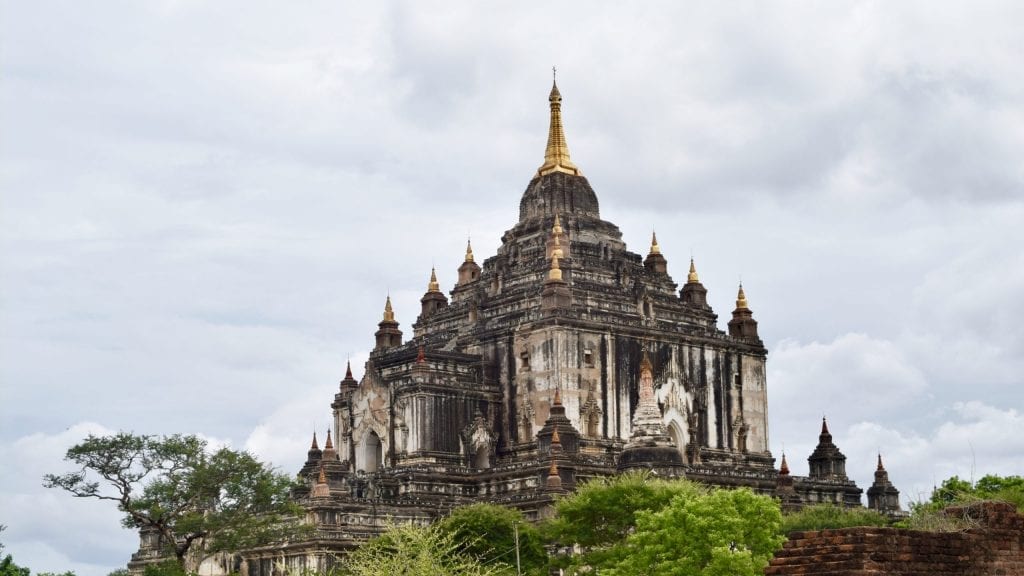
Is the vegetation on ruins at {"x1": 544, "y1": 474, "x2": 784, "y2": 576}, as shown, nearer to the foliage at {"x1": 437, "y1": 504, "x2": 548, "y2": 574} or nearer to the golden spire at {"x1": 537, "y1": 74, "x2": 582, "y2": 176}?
the foliage at {"x1": 437, "y1": 504, "x2": 548, "y2": 574}

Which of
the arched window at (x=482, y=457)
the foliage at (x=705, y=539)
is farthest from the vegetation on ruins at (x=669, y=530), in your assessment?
the arched window at (x=482, y=457)

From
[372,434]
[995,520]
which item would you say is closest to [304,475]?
[372,434]

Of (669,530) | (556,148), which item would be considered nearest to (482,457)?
(556,148)

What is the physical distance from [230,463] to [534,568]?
544 inches

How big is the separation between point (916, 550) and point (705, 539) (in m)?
23.3

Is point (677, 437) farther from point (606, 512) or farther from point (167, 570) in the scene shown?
point (167, 570)

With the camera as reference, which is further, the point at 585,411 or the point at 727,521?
the point at 585,411

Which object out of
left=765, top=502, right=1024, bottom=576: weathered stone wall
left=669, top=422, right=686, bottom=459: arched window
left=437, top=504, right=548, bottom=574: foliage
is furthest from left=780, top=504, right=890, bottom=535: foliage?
left=765, top=502, right=1024, bottom=576: weathered stone wall

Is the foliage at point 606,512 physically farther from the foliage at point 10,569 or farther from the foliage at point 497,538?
the foliage at point 10,569

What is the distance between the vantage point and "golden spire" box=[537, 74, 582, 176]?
83188 mm

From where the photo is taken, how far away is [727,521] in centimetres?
4812

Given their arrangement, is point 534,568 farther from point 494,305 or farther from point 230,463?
point 494,305

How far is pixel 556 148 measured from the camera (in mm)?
83812

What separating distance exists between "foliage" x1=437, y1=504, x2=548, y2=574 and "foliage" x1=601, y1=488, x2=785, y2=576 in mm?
7757
